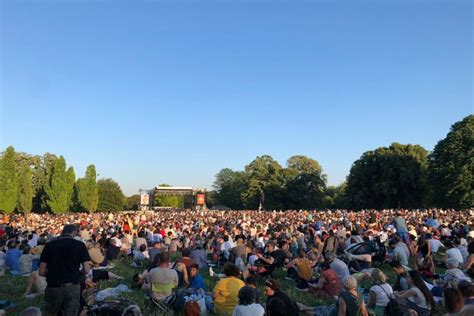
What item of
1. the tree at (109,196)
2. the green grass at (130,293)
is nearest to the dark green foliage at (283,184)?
the tree at (109,196)

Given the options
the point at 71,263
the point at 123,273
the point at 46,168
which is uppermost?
the point at 46,168

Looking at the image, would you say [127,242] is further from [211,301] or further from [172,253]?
[211,301]

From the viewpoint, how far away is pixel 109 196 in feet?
257

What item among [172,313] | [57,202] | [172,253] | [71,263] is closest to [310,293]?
[172,313]

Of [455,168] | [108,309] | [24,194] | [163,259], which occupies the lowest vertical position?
[108,309]

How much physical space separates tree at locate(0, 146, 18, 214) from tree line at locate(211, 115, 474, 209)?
34.8m

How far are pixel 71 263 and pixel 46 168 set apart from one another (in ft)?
247

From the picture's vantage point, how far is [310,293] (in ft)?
28.9

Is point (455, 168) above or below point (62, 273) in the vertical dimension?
above

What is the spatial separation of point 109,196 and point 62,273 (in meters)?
76.7

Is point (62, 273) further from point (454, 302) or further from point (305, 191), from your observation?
point (305, 191)

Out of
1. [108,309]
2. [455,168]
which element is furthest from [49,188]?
[108,309]

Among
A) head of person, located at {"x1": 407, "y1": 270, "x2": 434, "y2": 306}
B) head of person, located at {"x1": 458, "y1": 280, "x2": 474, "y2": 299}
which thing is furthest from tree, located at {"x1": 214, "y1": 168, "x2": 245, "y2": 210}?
head of person, located at {"x1": 458, "y1": 280, "x2": 474, "y2": 299}

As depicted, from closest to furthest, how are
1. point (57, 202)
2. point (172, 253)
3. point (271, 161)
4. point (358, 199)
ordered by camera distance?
point (172, 253) → point (358, 199) → point (57, 202) → point (271, 161)
